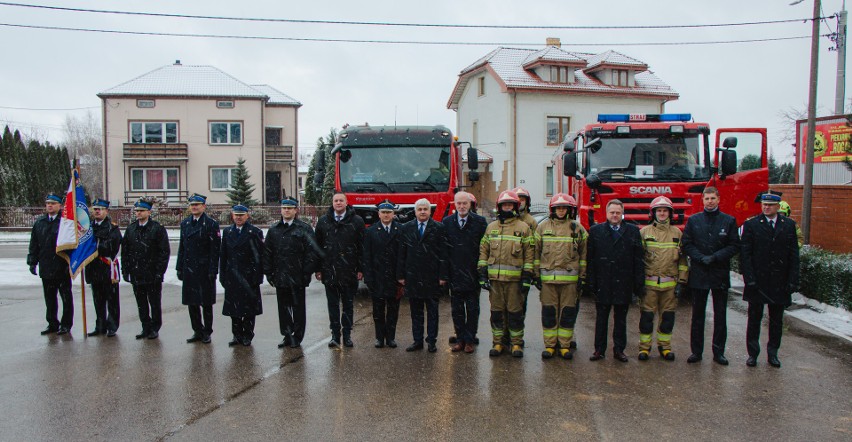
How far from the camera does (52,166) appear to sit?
127 feet

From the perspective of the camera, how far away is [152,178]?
3728 centimetres

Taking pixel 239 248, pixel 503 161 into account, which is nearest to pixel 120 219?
pixel 503 161

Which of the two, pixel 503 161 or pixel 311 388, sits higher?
pixel 503 161

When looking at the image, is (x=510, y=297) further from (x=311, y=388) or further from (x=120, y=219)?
(x=120, y=219)

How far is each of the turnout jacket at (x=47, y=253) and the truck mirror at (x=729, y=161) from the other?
33.5 feet

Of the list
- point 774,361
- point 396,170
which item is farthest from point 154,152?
point 774,361

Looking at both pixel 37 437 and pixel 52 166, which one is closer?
pixel 37 437

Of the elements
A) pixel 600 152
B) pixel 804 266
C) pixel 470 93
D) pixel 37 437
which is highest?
pixel 470 93

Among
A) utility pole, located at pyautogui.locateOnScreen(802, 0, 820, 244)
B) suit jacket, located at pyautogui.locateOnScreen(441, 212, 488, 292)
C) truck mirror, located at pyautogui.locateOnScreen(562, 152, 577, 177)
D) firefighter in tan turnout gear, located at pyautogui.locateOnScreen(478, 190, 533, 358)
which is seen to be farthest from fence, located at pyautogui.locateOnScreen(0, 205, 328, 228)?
firefighter in tan turnout gear, located at pyautogui.locateOnScreen(478, 190, 533, 358)

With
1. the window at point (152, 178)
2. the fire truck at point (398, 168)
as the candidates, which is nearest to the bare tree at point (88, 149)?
the window at point (152, 178)

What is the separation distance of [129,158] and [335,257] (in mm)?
32353

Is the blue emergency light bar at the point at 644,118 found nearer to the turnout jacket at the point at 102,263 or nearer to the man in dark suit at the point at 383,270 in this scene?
the man in dark suit at the point at 383,270

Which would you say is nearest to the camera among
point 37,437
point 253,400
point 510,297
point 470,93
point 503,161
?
point 37,437

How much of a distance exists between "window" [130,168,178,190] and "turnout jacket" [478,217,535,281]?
33594mm
